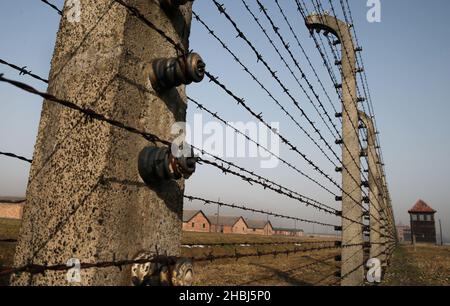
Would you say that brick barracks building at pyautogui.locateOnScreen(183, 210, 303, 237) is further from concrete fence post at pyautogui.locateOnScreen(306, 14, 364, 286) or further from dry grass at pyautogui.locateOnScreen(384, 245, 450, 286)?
concrete fence post at pyautogui.locateOnScreen(306, 14, 364, 286)

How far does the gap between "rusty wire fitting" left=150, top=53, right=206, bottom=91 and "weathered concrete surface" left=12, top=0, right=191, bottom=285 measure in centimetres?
5

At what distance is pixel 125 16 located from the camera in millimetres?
1523

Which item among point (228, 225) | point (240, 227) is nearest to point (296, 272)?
point (228, 225)

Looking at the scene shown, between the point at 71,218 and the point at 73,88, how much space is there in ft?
2.08

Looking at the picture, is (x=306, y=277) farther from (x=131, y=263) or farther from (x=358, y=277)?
(x=131, y=263)

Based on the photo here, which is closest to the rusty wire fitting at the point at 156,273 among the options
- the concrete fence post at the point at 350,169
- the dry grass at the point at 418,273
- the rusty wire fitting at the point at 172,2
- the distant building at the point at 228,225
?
the rusty wire fitting at the point at 172,2

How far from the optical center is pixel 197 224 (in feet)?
250

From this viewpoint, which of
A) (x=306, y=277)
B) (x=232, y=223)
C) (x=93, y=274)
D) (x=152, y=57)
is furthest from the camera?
(x=232, y=223)

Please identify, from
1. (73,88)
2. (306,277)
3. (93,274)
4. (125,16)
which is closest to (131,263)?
(93,274)

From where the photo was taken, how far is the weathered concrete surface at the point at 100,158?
1323 millimetres

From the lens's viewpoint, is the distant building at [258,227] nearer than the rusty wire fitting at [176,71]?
No

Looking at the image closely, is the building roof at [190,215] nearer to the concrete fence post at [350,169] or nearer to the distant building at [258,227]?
the distant building at [258,227]

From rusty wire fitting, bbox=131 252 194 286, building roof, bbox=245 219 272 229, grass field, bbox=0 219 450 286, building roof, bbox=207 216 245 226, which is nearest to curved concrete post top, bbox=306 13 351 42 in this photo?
grass field, bbox=0 219 450 286

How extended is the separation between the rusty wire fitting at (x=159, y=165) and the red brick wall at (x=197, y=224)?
74.4 metres
